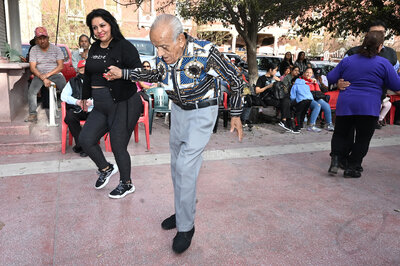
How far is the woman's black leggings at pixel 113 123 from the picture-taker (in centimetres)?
334

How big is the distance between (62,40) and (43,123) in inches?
714

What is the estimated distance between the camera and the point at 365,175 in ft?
15.0

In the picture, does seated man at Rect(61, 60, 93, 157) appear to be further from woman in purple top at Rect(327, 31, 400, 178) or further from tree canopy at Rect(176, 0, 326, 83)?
tree canopy at Rect(176, 0, 326, 83)

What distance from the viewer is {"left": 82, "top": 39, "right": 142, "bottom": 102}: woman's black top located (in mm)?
3246

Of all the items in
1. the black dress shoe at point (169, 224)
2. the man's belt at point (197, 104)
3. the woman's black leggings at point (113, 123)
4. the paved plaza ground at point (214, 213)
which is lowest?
the paved plaza ground at point (214, 213)

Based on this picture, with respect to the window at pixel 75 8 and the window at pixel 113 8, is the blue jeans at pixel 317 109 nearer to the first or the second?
the window at pixel 75 8

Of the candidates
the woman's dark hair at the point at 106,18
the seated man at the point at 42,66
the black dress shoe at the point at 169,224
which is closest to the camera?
the black dress shoe at the point at 169,224

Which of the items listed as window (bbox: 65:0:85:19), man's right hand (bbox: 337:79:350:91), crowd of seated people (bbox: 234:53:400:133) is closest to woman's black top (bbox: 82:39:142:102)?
man's right hand (bbox: 337:79:350:91)

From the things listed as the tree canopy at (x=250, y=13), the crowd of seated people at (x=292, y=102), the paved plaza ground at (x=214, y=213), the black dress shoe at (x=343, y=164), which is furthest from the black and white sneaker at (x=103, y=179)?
the tree canopy at (x=250, y=13)

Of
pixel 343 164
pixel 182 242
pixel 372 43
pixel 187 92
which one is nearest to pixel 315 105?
pixel 343 164

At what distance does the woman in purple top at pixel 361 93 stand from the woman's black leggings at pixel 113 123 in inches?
103

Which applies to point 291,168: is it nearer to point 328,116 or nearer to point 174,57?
point 174,57

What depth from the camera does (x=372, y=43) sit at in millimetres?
3924

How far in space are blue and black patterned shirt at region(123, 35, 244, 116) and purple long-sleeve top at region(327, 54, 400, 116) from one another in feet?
7.20
